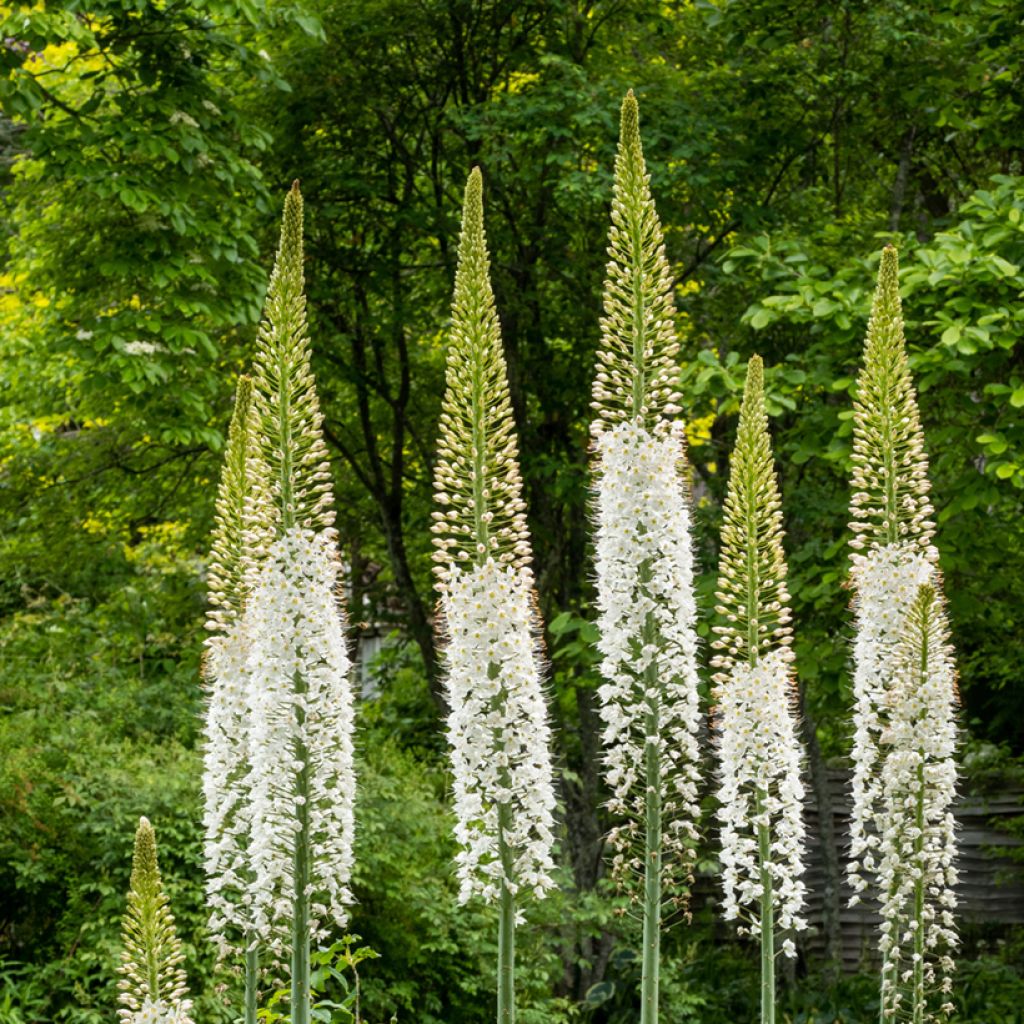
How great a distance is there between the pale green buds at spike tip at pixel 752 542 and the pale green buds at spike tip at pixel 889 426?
15.0 inches

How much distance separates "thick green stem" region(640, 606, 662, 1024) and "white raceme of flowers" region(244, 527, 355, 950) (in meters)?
1.07

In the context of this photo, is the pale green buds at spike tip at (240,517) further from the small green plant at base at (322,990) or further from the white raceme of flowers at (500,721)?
the small green plant at base at (322,990)

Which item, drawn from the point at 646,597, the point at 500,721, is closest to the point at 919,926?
the point at 646,597

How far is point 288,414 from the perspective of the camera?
5.14m

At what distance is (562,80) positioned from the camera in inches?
508

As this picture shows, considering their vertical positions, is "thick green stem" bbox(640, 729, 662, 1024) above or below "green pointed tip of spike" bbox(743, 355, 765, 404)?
below

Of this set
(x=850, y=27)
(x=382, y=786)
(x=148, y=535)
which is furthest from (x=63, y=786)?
(x=850, y=27)

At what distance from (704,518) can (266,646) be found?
27.9 ft

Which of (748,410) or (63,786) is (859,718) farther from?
(63,786)

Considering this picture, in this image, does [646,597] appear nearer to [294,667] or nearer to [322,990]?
[294,667]

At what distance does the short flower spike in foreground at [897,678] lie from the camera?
19.5ft

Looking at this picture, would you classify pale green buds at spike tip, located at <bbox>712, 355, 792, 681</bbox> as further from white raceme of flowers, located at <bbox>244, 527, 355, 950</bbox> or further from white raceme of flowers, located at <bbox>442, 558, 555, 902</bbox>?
white raceme of flowers, located at <bbox>244, 527, 355, 950</bbox>

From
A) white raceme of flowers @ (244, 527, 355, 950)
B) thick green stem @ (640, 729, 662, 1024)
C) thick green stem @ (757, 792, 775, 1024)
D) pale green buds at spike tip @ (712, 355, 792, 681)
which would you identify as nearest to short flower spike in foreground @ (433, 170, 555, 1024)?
white raceme of flowers @ (244, 527, 355, 950)

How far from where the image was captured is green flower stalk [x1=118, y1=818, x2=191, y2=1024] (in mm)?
4273
